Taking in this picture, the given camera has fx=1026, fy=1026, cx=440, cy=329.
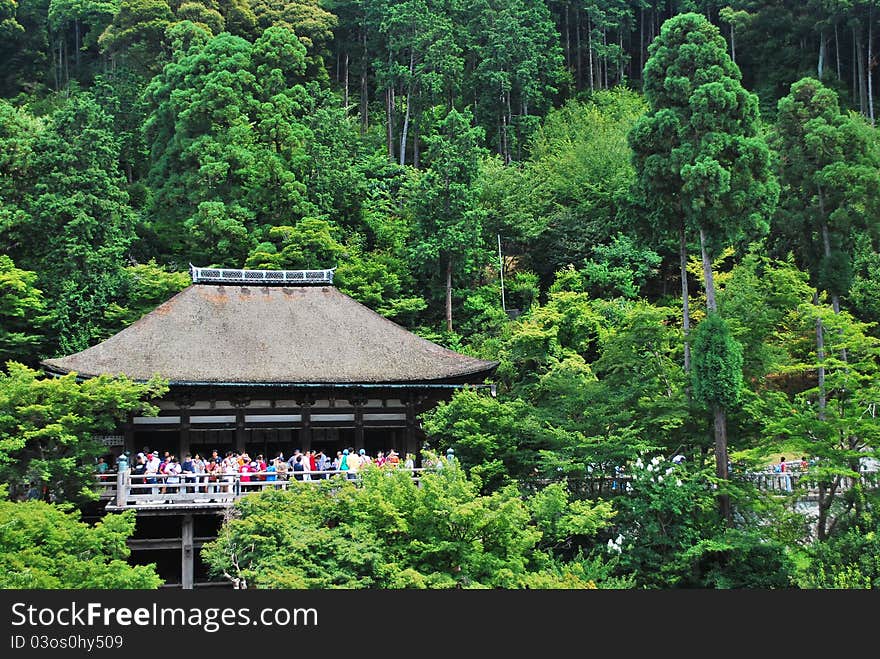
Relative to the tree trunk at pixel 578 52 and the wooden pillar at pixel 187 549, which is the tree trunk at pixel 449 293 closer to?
the wooden pillar at pixel 187 549

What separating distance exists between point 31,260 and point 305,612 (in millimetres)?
23607

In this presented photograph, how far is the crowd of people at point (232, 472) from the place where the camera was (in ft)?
76.3

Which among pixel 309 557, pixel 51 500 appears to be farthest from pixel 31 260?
pixel 309 557

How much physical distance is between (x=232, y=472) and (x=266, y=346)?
533 centimetres

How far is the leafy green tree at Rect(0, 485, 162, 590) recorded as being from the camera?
17.0m

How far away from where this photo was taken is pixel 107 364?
26234 millimetres

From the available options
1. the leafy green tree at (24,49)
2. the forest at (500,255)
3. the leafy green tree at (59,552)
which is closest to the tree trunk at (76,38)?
the forest at (500,255)

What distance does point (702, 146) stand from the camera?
88.6 ft

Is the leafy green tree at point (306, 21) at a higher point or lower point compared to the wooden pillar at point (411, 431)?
higher

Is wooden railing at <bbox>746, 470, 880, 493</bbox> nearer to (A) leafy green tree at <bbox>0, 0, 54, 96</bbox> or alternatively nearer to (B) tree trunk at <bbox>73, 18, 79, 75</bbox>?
(A) leafy green tree at <bbox>0, 0, 54, 96</bbox>

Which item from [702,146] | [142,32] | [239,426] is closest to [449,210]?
[702,146]

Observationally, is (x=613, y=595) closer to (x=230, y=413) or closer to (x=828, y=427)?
(x=828, y=427)

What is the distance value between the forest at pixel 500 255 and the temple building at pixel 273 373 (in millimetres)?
1562

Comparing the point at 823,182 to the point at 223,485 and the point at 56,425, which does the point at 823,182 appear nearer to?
the point at 223,485
